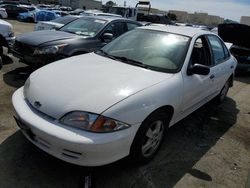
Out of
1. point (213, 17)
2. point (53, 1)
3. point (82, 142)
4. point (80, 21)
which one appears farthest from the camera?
point (213, 17)

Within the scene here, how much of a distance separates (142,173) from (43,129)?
1212mm

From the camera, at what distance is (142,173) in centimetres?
317

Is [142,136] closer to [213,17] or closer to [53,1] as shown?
[53,1]

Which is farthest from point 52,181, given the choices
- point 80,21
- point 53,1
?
point 53,1

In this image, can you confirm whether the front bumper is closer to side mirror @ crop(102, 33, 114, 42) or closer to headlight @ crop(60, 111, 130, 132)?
headlight @ crop(60, 111, 130, 132)

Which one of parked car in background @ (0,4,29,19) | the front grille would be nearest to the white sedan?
the front grille

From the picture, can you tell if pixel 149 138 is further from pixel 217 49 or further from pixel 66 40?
pixel 66 40

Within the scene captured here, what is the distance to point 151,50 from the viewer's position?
391cm

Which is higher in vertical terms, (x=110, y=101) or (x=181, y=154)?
(x=110, y=101)

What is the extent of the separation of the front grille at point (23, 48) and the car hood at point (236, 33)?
6.12 m

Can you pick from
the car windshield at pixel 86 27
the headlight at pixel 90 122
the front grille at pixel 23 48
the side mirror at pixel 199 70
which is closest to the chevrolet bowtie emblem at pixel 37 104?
the headlight at pixel 90 122

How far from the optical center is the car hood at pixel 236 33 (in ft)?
29.0

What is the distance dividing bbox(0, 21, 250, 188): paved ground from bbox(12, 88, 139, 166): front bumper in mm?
357

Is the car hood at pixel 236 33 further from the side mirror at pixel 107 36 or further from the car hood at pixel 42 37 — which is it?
the car hood at pixel 42 37
